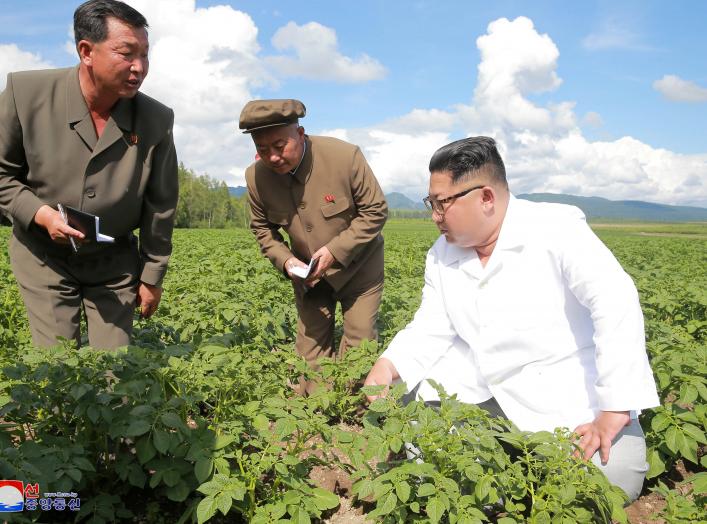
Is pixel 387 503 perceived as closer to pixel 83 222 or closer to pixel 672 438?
pixel 672 438

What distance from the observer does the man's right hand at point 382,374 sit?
8.66 ft

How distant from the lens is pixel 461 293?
2.82m

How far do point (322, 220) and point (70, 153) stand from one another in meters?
1.58

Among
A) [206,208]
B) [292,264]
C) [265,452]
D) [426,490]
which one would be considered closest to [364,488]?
[426,490]

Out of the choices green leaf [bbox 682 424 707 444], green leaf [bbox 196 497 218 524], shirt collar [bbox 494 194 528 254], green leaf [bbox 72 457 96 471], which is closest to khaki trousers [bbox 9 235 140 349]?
green leaf [bbox 72 457 96 471]

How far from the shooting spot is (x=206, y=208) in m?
78.3

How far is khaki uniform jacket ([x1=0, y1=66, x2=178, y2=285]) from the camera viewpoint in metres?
2.53

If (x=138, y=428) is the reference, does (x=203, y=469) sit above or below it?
below

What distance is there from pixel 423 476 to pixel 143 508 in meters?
1.36

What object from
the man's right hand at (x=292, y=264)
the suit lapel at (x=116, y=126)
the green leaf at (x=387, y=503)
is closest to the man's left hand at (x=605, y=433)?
the green leaf at (x=387, y=503)

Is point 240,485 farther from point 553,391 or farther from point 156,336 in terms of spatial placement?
point 156,336

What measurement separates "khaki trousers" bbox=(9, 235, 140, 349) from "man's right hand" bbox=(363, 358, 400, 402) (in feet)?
4.43

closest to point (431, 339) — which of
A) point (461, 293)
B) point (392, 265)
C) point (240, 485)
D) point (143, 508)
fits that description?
point (461, 293)

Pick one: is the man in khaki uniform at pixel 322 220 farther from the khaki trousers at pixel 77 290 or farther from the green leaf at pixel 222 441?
the green leaf at pixel 222 441
